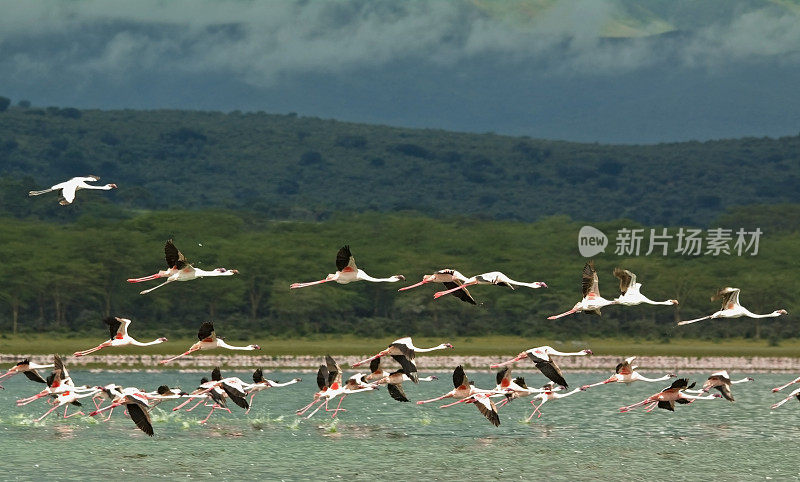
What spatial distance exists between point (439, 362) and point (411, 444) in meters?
42.0

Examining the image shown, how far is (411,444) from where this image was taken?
4638 cm

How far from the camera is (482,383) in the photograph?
7444 centimetres

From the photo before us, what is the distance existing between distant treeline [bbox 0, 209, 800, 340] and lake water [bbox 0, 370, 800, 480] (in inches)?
1991

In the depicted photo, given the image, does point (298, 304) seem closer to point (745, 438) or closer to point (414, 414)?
point (414, 414)

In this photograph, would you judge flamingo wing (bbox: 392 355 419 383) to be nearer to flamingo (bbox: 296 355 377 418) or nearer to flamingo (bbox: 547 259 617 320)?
flamingo (bbox: 547 259 617 320)

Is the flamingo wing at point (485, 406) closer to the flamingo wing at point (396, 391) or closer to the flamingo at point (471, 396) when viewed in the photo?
the flamingo at point (471, 396)

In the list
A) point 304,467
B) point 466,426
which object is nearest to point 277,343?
point 466,426

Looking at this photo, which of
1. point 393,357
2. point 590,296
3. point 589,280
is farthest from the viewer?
point 393,357

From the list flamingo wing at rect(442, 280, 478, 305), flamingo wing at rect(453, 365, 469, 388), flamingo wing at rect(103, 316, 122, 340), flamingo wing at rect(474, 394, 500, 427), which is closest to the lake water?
flamingo wing at rect(474, 394, 500, 427)

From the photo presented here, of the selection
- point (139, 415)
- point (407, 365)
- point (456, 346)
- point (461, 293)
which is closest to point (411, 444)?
point (407, 365)

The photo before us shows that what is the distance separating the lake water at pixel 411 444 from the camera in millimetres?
40469

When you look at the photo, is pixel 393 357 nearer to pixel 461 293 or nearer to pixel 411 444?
pixel 461 293

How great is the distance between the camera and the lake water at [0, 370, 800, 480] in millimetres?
40469

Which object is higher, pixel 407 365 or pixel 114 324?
pixel 114 324
